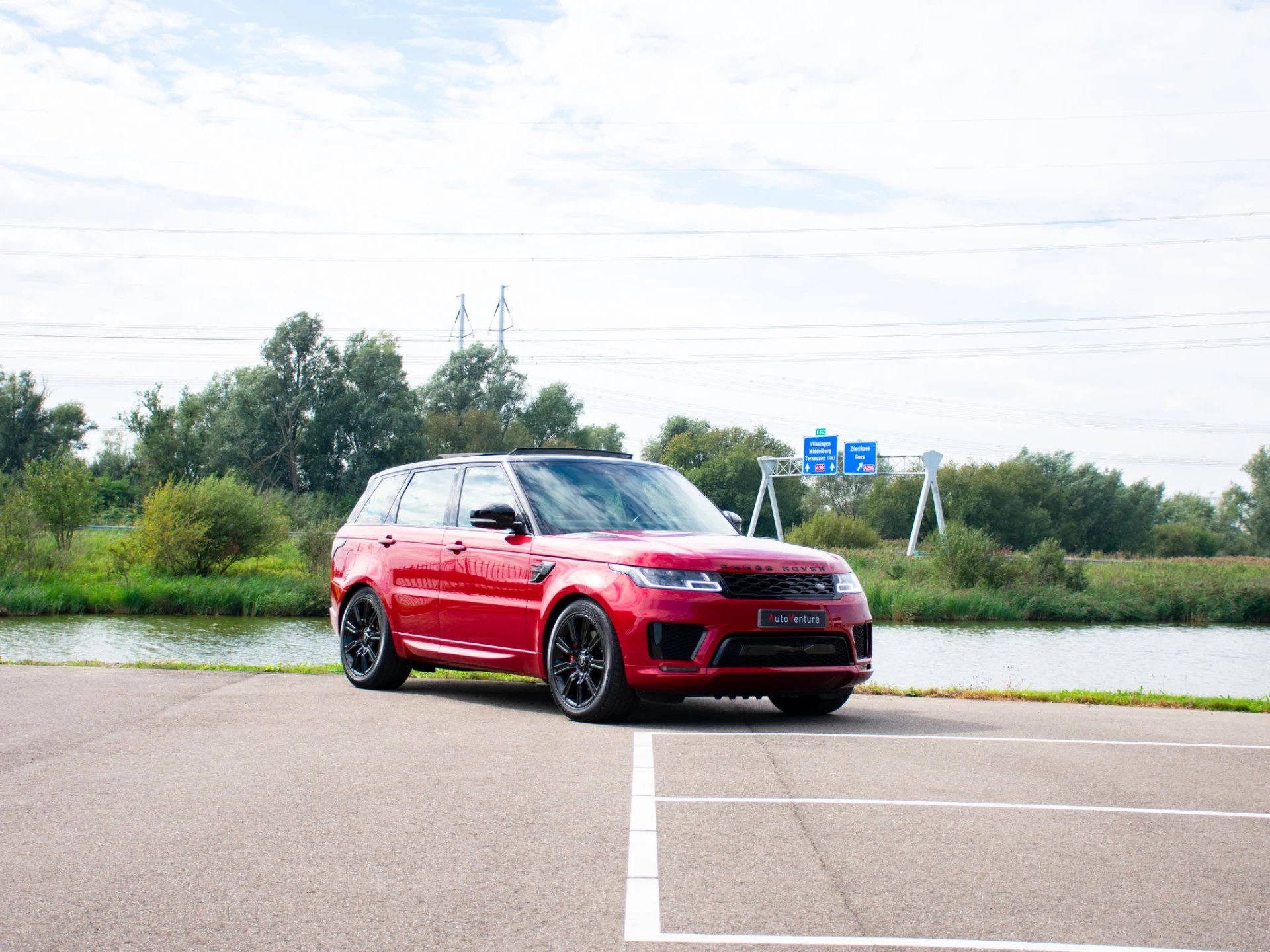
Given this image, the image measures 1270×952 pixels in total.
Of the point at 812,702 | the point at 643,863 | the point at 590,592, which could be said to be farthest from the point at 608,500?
the point at 643,863

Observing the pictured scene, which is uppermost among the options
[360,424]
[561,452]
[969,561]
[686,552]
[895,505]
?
[360,424]

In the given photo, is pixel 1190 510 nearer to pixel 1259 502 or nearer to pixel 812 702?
pixel 1259 502

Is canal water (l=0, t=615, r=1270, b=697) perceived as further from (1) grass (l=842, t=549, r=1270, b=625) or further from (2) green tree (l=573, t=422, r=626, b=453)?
(2) green tree (l=573, t=422, r=626, b=453)

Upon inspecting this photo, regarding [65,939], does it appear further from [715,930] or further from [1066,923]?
[1066,923]

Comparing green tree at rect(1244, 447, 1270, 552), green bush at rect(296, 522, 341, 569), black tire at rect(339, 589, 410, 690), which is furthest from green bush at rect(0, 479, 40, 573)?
green tree at rect(1244, 447, 1270, 552)

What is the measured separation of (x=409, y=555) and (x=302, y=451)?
69077 mm

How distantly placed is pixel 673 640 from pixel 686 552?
0.59 m

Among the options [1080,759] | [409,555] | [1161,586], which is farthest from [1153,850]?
[1161,586]

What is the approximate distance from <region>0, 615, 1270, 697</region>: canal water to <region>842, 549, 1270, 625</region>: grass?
8.66 ft

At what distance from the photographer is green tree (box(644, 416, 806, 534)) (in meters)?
107

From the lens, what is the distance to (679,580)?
8.55 metres

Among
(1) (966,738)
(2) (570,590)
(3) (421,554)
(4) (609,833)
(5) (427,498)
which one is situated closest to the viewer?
(4) (609,833)

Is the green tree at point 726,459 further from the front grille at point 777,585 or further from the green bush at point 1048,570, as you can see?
the front grille at point 777,585

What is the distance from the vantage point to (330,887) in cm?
449
